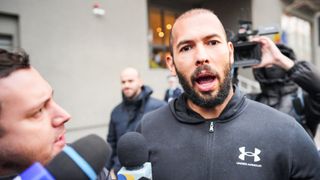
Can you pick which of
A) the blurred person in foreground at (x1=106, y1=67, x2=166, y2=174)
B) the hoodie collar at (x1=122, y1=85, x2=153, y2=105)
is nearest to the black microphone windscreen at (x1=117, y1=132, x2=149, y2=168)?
the blurred person in foreground at (x1=106, y1=67, x2=166, y2=174)

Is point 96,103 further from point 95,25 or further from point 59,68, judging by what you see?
point 95,25

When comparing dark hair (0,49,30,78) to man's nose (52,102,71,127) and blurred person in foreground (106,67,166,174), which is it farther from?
blurred person in foreground (106,67,166,174)

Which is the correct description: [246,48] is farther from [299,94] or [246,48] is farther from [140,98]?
[140,98]

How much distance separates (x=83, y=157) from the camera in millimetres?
916

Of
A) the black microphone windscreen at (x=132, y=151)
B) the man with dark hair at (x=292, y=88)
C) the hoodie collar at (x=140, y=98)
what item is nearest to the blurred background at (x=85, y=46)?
the hoodie collar at (x=140, y=98)

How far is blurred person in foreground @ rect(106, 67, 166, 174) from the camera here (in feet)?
13.3

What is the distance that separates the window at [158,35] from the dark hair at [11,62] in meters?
8.06

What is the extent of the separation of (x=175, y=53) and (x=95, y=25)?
5.86 metres

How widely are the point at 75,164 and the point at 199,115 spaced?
103 cm

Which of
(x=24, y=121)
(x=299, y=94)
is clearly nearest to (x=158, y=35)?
(x=299, y=94)

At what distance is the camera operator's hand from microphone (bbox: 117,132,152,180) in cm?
119

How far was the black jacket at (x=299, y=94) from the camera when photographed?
215 cm

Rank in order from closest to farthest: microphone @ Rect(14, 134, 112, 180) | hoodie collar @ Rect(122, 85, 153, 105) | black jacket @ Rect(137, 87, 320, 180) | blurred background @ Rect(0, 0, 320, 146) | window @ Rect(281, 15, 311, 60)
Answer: microphone @ Rect(14, 134, 112, 180) → black jacket @ Rect(137, 87, 320, 180) → hoodie collar @ Rect(122, 85, 153, 105) → blurred background @ Rect(0, 0, 320, 146) → window @ Rect(281, 15, 311, 60)

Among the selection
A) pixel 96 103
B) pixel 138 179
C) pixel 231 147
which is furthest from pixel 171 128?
pixel 96 103
